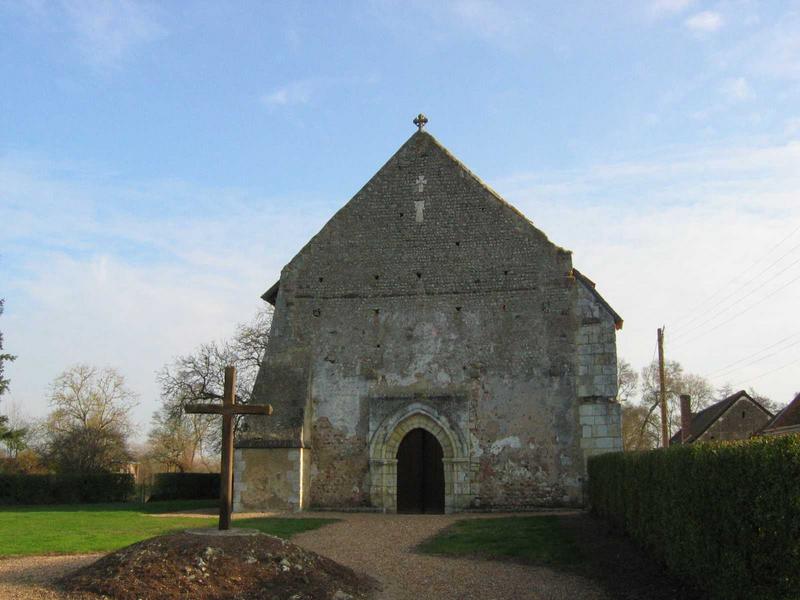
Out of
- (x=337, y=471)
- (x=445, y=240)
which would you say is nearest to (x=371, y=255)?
(x=445, y=240)

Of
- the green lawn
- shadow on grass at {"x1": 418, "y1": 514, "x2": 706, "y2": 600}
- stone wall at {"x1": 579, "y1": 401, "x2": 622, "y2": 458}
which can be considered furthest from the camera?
stone wall at {"x1": 579, "y1": 401, "x2": 622, "y2": 458}

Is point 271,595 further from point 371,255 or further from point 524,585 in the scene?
point 371,255

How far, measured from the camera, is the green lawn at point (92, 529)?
36.8 ft

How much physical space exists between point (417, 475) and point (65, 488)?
1550cm

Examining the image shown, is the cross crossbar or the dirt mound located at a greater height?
the cross crossbar

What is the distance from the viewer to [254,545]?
851 centimetres

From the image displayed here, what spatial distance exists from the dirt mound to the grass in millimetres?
2896

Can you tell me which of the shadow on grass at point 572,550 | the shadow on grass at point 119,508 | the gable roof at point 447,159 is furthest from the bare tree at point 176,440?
the shadow on grass at point 572,550

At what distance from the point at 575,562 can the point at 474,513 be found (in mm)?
7651

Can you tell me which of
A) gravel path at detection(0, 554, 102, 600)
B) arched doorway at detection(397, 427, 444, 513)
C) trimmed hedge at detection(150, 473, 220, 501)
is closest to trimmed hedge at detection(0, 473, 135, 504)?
trimmed hedge at detection(150, 473, 220, 501)

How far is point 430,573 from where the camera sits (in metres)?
9.73

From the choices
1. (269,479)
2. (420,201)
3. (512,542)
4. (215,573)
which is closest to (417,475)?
(269,479)

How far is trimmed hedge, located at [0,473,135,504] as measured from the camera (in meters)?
27.3

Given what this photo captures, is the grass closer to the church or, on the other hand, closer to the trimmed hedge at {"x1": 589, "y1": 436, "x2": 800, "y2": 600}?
the trimmed hedge at {"x1": 589, "y1": 436, "x2": 800, "y2": 600}
